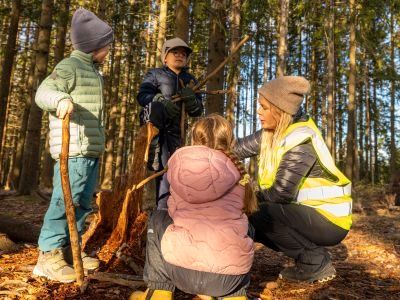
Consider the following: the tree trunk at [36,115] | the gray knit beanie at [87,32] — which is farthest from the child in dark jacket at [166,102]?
the tree trunk at [36,115]

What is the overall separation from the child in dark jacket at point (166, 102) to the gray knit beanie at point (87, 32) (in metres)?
0.85

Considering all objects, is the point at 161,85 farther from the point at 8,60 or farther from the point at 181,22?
the point at 8,60

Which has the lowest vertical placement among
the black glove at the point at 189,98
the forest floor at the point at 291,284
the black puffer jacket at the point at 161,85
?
the forest floor at the point at 291,284

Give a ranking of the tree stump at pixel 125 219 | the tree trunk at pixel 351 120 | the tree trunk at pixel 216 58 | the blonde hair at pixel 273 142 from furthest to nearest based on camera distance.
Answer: the tree trunk at pixel 351 120, the tree trunk at pixel 216 58, the tree stump at pixel 125 219, the blonde hair at pixel 273 142

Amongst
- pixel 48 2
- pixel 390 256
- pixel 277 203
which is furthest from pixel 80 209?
pixel 48 2

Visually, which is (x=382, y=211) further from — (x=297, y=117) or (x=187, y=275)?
(x=187, y=275)

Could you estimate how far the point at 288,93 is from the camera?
3.33 meters

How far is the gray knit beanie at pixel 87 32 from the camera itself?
3143 millimetres

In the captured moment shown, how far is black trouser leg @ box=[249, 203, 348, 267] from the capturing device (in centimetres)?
328

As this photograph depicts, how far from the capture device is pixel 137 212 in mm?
3975

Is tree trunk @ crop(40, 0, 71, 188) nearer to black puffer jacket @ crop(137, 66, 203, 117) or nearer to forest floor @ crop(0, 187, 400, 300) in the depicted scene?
forest floor @ crop(0, 187, 400, 300)

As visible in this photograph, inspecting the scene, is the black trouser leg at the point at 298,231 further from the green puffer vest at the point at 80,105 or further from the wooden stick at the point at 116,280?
the green puffer vest at the point at 80,105

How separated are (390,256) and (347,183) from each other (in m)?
1.80

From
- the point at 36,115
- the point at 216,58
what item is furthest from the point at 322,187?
the point at 36,115
